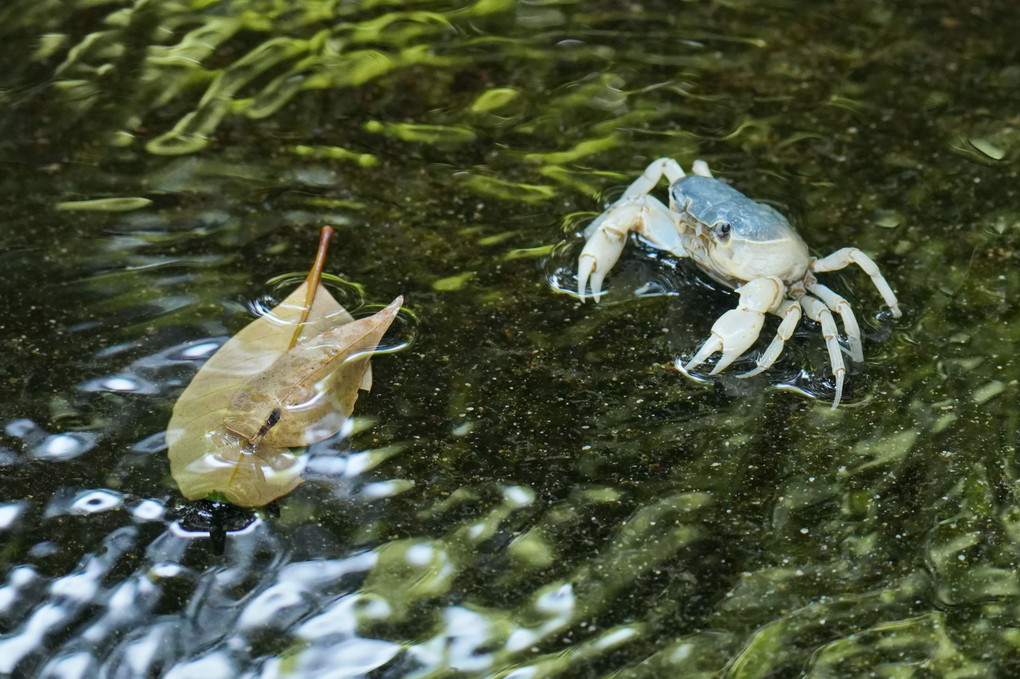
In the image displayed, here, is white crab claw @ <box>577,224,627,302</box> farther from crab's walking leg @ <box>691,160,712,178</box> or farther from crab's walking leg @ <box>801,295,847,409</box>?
crab's walking leg @ <box>801,295,847,409</box>

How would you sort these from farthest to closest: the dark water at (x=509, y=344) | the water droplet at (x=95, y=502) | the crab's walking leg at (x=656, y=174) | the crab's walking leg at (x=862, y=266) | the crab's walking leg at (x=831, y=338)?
the crab's walking leg at (x=656, y=174) < the crab's walking leg at (x=862, y=266) < the crab's walking leg at (x=831, y=338) < the water droplet at (x=95, y=502) < the dark water at (x=509, y=344)

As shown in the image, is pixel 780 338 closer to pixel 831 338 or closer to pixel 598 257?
pixel 831 338

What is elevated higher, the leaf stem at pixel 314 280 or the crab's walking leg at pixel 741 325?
the leaf stem at pixel 314 280

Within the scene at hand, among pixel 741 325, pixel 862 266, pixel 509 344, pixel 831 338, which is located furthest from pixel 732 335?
pixel 509 344

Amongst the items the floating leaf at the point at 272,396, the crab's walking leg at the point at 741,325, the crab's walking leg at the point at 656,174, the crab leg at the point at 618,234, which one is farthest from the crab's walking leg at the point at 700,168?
the floating leaf at the point at 272,396

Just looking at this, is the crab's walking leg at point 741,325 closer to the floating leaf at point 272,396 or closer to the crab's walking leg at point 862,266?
the crab's walking leg at point 862,266

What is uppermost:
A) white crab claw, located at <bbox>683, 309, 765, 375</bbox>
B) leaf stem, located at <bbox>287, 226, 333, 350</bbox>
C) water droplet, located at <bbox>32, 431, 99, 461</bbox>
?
Result: leaf stem, located at <bbox>287, 226, 333, 350</bbox>

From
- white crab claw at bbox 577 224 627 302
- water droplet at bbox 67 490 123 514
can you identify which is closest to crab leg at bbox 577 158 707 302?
white crab claw at bbox 577 224 627 302
